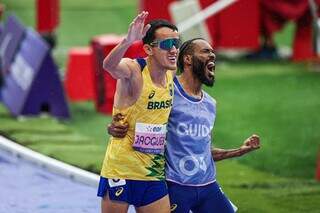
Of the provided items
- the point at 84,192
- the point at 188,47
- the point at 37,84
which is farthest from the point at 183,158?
the point at 37,84

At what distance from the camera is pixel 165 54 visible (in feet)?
29.2

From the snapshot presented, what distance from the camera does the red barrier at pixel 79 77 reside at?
19000mm

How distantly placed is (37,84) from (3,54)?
2.03m

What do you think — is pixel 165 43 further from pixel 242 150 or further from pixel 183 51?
pixel 242 150

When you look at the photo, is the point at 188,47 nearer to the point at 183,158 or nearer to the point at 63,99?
the point at 183,158

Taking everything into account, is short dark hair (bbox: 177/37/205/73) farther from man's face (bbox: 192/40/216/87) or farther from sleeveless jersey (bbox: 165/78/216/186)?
sleeveless jersey (bbox: 165/78/216/186)

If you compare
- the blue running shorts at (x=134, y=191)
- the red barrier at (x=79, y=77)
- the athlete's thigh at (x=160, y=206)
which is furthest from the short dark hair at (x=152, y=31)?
the red barrier at (x=79, y=77)

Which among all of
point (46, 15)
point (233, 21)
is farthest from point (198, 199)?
point (233, 21)

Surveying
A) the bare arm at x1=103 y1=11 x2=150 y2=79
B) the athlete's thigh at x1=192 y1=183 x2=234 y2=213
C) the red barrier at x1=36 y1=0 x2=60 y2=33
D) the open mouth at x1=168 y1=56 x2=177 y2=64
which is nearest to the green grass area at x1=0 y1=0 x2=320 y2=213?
the red barrier at x1=36 y1=0 x2=60 y2=33

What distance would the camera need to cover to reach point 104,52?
56.4 feet

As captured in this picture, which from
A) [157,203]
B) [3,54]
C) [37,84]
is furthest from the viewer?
[3,54]

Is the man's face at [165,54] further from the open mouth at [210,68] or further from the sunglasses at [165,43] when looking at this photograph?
the open mouth at [210,68]

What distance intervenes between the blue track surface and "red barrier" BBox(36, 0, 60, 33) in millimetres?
6660

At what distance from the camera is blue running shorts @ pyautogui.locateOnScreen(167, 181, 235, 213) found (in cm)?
901
